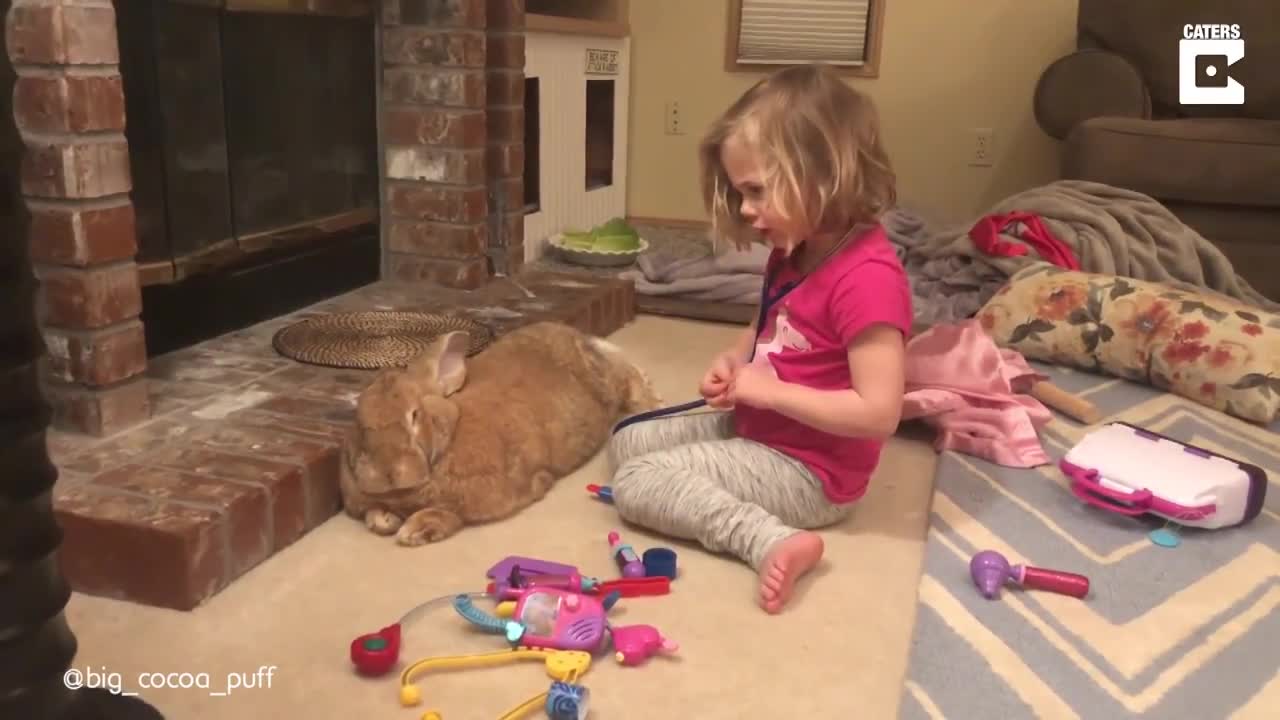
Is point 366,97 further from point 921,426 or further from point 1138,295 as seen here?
point 1138,295

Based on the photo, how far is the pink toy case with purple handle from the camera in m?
1.47

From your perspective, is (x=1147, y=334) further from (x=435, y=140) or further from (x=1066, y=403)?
(x=435, y=140)

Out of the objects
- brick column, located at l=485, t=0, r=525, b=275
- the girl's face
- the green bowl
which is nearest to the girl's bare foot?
the girl's face

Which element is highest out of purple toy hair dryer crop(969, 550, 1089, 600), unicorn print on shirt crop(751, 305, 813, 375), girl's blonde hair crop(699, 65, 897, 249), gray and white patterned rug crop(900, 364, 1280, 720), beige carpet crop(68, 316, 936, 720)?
girl's blonde hair crop(699, 65, 897, 249)

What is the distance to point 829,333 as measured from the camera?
1391 millimetres

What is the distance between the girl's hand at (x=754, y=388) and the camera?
4.49ft

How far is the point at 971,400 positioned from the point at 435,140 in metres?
1.27

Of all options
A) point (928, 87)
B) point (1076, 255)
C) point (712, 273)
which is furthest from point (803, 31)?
point (1076, 255)

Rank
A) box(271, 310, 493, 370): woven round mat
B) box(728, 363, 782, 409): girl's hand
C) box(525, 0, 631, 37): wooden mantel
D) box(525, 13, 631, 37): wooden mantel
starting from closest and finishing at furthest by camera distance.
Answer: box(728, 363, 782, 409): girl's hand
box(271, 310, 493, 370): woven round mat
box(525, 13, 631, 37): wooden mantel
box(525, 0, 631, 37): wooden mantel

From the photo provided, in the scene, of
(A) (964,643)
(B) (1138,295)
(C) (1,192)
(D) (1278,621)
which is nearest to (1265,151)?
(B) (1138,295)

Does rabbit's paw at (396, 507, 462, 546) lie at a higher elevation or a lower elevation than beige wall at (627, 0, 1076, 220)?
lower

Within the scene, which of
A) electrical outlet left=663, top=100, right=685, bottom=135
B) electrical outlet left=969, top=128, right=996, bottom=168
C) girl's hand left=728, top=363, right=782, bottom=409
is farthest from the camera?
electrical outlet left=663, top=100, right=685, bottom=135

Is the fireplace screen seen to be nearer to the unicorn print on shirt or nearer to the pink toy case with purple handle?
the unicorn print on shirt

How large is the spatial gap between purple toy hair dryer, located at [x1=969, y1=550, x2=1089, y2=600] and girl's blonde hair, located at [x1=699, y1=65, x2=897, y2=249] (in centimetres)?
46
